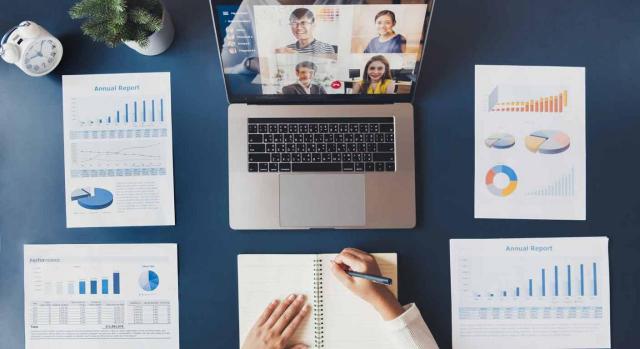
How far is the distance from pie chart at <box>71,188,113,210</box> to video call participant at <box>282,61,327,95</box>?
452mm

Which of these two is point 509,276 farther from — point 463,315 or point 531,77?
point 531,77

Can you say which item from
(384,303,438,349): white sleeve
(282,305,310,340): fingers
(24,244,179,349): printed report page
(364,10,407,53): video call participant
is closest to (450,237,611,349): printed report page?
(384,303,438,349): white sleeve

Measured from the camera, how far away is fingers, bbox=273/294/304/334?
94 centimetres

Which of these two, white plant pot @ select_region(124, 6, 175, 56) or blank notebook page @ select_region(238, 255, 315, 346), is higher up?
white plant pot @ select_region(124, 6, 175, 56)

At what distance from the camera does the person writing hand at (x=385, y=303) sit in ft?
2.95

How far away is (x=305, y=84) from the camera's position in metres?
0.92

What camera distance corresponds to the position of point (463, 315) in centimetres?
Result: 97

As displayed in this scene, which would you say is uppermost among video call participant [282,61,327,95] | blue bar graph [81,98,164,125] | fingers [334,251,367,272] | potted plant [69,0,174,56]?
potted plant [69,0,174,56]

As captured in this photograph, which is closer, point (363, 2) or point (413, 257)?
point (363, 2)

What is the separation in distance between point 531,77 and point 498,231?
1.15ft

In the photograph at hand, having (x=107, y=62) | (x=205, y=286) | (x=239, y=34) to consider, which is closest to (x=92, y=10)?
(x=107, y=62)

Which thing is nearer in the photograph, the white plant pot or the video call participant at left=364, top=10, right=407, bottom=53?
the video call participant at left=364, top=10, right=407, bottom=53

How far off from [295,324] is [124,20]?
696mm

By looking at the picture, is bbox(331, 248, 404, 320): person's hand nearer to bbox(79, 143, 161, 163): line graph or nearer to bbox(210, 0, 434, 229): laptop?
bbox(210, 0, 434, 229): laptop
